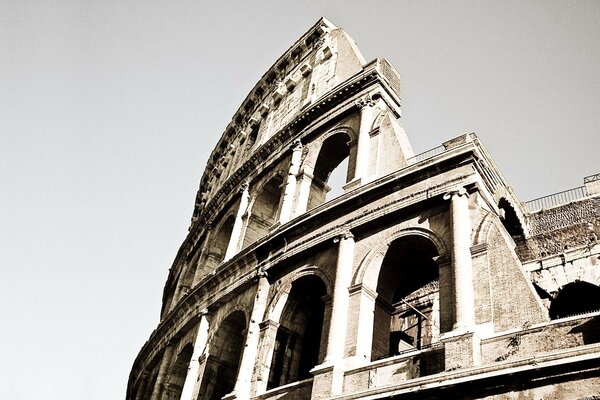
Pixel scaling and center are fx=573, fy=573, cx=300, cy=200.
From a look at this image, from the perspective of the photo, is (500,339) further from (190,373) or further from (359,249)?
(190,373)

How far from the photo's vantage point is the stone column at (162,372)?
16.1m

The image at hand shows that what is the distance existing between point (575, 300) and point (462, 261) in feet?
14.7

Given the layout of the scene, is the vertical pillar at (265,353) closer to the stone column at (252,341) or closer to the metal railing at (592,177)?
the stone column at (252,341)

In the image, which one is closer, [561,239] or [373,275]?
[373,275]

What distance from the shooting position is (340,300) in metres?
11.1

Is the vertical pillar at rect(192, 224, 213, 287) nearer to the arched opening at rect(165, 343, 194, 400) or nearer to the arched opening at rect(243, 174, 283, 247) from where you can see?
the arched opening at rect(165, 343, 194, 400)

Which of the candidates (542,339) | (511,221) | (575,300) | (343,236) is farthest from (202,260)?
(542,339)

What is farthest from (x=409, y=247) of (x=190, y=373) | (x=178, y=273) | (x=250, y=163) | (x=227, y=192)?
(x=178, y=273)

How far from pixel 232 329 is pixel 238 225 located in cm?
341

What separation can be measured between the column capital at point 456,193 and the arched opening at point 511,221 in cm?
227

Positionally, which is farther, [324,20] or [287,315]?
[324,20]

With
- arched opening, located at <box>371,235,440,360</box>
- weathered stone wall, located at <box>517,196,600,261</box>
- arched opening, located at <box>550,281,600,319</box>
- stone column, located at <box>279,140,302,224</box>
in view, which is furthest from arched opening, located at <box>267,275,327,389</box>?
arched opening, located at <box>550,281,600,319</box>

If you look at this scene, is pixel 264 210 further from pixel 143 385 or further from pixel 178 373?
pixel 143 385

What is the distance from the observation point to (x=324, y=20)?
66.3 ft
